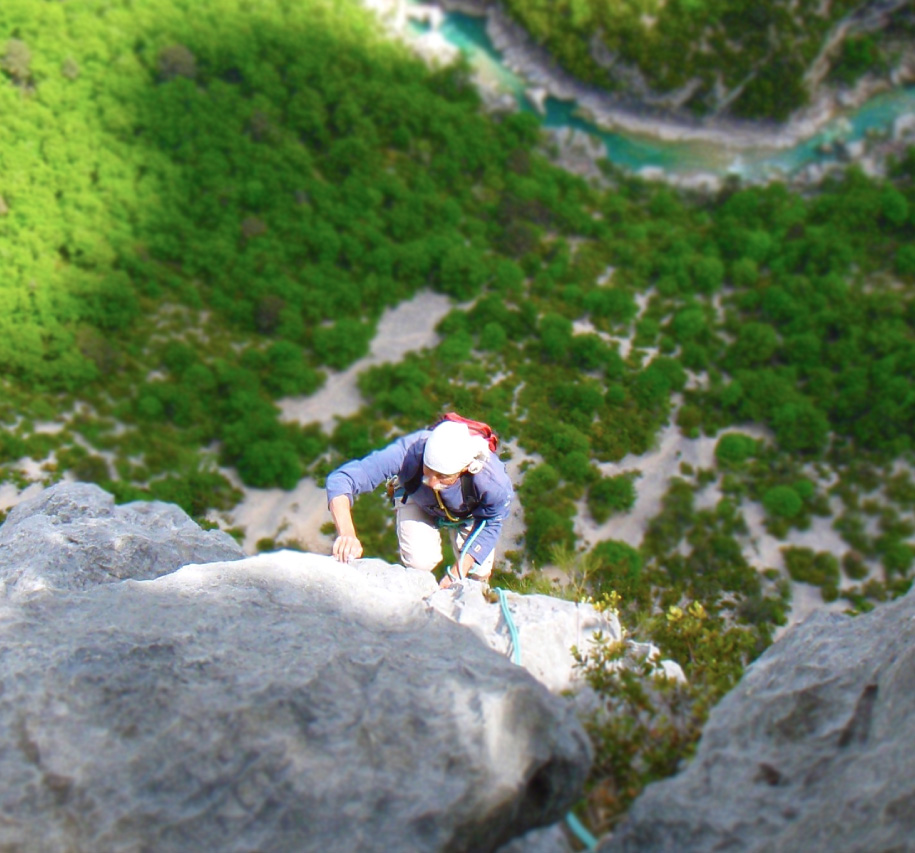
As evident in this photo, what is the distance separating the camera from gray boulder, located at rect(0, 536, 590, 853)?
681cm

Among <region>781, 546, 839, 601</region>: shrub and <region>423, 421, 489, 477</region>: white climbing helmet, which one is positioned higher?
<region>423, 421, 489, 477</region>: white climbing helmet

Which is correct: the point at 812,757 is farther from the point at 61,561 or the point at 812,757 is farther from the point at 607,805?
the point at 61,561

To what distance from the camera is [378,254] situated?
3175 centimetres

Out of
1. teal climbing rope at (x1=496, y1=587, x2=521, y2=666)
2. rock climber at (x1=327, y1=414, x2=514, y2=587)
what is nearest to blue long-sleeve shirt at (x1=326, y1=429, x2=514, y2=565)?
rock climber at (x1=327, y1=414, x2=514, y2=587)

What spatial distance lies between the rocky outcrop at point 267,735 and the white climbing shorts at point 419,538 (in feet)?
6.89

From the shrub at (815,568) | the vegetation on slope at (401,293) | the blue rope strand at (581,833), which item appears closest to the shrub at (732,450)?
the vegetation on slope at (401,293)

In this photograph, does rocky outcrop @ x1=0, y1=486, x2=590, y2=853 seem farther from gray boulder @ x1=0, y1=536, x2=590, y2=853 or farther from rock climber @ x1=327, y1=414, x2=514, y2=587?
rock climber @ x1=327, y1=414, x2=514, y2=587

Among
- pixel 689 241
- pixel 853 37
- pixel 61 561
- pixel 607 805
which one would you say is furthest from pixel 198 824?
pixel 853 37

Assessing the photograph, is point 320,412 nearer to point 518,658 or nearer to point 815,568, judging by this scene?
point 815,568

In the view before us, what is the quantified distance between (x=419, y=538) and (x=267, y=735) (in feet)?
13.3

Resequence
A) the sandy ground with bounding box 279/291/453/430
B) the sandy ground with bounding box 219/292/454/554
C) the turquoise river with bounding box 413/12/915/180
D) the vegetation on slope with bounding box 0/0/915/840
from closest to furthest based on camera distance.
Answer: the sandy ground with bounding box 219/292/454/554 → the vegetation on slope with bounding box 0/0/915/840 → the sandy ground with bounding box 279/291/453/430 → the turquoise river with bounding box 413/12/915/180

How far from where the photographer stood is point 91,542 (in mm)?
11328

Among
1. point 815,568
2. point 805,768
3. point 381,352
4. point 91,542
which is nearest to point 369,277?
point 381,352

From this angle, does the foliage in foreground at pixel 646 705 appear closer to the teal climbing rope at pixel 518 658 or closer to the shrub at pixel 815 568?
the teal climbing rope at pixel 518 658
